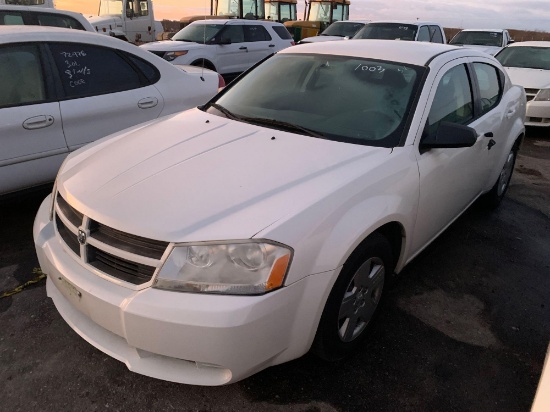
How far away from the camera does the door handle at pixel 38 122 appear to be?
3.48 metres

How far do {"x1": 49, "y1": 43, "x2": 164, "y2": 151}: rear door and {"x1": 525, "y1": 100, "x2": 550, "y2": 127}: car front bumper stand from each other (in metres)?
6.33

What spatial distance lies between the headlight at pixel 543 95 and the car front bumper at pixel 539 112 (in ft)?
0.23

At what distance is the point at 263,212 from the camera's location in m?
1.97

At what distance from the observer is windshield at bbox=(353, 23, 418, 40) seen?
1099 centimetres

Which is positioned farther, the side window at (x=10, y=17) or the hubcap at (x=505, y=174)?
the side window at (x=10, y=17)

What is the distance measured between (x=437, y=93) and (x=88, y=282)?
2.32 m

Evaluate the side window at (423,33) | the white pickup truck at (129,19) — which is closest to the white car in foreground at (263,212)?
the side window at (423,33)

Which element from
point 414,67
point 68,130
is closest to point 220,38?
point 68,130

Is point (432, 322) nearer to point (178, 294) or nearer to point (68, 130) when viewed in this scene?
point (178, 294)

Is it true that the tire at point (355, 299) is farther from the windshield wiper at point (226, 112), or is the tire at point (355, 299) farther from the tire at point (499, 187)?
the tire at point (499, 187)

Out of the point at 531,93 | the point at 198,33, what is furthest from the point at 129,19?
the point at 531,93

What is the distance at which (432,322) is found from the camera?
2.88 metres

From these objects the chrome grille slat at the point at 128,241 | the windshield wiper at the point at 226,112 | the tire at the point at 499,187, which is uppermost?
the windshield wiper at the point at 226,112

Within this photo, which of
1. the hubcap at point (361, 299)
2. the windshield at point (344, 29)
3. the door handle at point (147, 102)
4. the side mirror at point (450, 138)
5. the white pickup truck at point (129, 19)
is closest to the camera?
the hubcap at point (361, 299)
